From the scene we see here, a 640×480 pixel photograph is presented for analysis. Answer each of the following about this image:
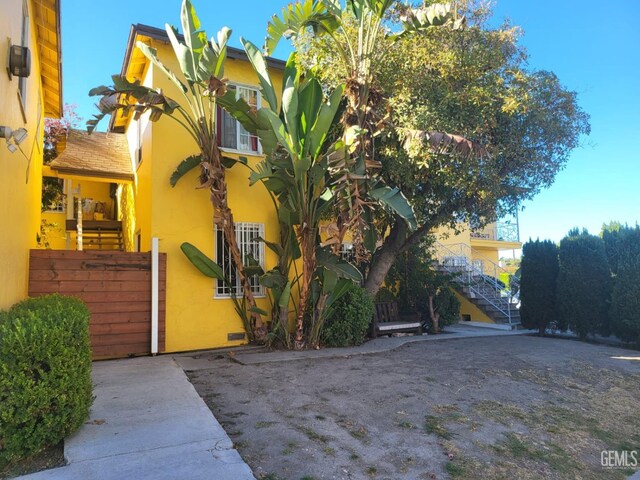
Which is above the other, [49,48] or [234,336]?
[49,48]

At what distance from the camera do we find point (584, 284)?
39.3ft

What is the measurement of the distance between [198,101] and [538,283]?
11.0 m

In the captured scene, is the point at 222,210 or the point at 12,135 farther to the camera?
the point at 222,210

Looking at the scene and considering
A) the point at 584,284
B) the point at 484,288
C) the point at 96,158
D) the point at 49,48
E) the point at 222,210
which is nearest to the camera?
the point at 222,210

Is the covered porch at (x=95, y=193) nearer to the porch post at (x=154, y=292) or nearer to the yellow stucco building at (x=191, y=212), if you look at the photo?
the yellow stucco building at (x=191, y=212)

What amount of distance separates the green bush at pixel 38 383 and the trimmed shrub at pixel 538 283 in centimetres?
1270

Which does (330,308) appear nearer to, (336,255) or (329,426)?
(336,255)

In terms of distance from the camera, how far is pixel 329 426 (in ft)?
15.6

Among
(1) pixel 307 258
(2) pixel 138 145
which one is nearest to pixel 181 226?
(1) pixel 307 258

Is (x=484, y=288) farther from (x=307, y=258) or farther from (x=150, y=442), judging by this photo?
(x=150, y=442)

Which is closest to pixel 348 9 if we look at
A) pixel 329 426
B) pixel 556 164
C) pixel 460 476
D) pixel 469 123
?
pixel 469 123

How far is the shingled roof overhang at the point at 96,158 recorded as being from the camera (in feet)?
38.1

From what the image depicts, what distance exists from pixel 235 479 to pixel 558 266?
12.5m

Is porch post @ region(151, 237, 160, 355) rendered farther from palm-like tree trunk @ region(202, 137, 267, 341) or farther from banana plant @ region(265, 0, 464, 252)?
banana plant @ region(265, 0, 464, 252)
